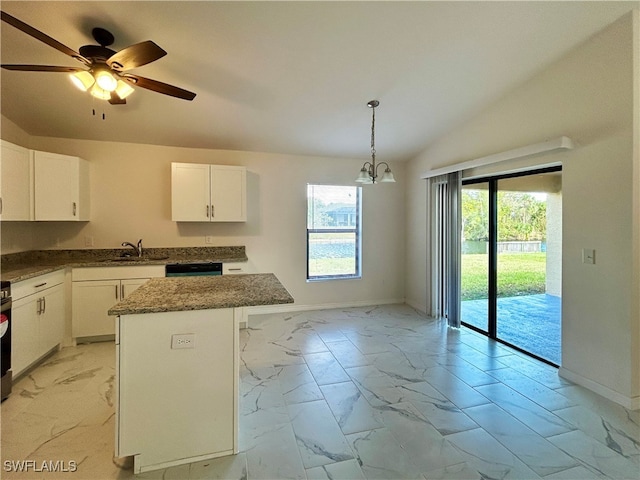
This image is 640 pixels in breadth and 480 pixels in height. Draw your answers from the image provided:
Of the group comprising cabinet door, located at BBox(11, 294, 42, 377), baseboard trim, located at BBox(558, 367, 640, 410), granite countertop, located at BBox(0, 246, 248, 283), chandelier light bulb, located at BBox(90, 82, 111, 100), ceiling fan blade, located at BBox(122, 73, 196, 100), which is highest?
ceiling fan blade, located at BBox(122, 73, 196, 100)

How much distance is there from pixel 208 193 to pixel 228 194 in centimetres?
26

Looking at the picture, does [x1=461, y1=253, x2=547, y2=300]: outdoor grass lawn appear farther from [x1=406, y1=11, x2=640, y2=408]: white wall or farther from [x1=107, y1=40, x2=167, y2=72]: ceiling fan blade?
[x1=107, y1=40, x2=167, y2=72]: ceiling fan blade

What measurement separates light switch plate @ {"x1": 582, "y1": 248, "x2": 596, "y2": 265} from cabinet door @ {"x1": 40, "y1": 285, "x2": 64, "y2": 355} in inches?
202

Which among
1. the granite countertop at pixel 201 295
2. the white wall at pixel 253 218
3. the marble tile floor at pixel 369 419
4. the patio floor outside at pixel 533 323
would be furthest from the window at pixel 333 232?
the granite countertop at pixel 201 295

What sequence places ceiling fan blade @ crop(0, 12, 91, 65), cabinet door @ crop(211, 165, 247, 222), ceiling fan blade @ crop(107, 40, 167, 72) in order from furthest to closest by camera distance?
cabinet door @ crop(211, 165, 247, 222), ceiling fan blade @ crop(107, 40, 167, 72), ceiling fan blade @ crop(0, 12, 91, 65)

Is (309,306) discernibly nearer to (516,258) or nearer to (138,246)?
(138,246)

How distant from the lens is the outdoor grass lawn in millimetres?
3492

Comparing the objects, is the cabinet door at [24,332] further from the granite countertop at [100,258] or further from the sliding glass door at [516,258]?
the sliding glass door at [516,258]

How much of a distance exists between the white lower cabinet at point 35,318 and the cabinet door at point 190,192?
4.79ft

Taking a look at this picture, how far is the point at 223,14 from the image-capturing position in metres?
2.31

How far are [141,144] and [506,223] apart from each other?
190 inches

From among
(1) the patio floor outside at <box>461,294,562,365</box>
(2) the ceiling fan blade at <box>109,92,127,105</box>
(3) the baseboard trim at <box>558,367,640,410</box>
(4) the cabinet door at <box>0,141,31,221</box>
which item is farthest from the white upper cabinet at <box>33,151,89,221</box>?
(3) the baseboard trim at <box>558,367,640,410</box>

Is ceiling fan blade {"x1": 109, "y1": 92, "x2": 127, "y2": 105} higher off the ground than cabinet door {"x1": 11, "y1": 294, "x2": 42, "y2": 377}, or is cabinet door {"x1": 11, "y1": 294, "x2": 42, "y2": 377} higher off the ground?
ceiling fan blade {"x1": 109, "y1": 92, "x2": 127, "y2": 105}

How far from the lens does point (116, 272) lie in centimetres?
376
